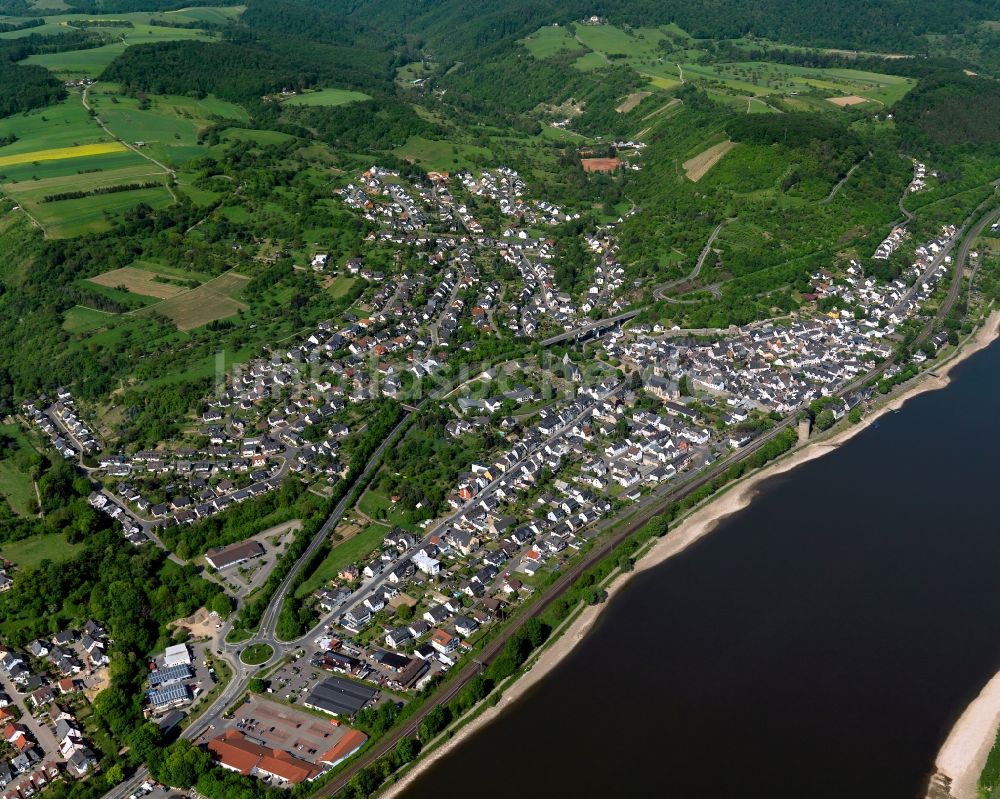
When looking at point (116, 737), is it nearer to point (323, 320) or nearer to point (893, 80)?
point (323, 320)

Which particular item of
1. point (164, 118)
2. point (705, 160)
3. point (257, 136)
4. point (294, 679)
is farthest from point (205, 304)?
point (705, 160)

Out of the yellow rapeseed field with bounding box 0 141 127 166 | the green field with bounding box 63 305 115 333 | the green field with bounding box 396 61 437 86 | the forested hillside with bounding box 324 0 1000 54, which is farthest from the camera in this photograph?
the forested hillside with bounding box 324 0 1000 54

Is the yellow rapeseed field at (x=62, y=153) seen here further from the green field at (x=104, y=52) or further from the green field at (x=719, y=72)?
the green field at (x=719, y=72)

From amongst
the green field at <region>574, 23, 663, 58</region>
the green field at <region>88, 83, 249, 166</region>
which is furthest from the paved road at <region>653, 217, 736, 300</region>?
the green field at <region>574, 23, 663, 58</region>

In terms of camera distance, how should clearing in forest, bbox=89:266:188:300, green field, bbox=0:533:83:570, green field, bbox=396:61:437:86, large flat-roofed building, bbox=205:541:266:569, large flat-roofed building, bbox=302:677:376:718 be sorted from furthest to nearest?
green field, bbox=396:61:437:86 → clearing in forest, bbox=89:266:188:300 → green field, bbox=0:533:83:570 → large flat-roofed building, bbox=205:541:266:569 → large flat-roofed building, bbox=302:677:376:718

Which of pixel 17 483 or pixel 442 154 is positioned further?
pixel 442 154

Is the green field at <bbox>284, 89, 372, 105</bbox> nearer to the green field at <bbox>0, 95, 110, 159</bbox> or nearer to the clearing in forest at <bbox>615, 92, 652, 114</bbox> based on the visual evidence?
the green field at <bbox>0, 95, 110, 159</bbox>

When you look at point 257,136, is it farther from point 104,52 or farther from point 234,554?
point 234,554
